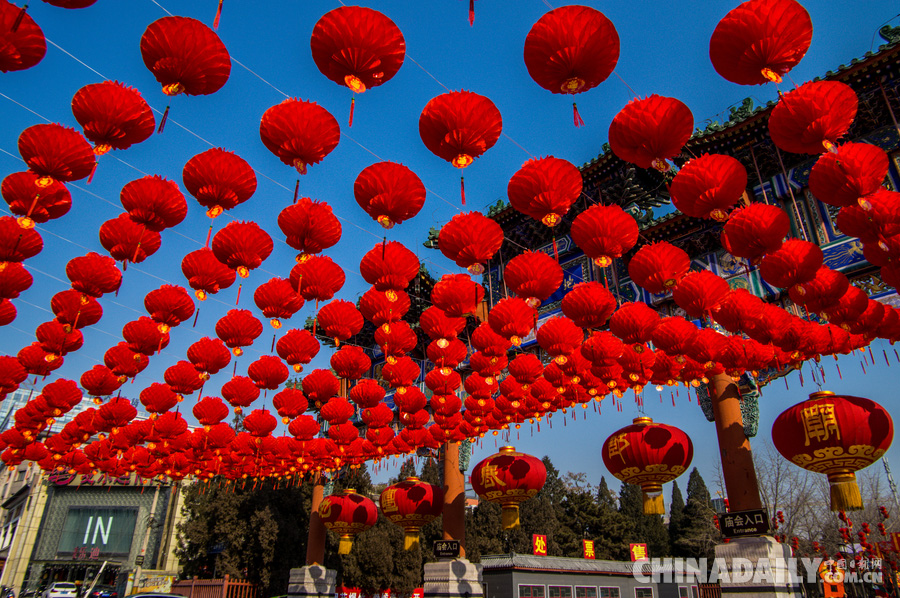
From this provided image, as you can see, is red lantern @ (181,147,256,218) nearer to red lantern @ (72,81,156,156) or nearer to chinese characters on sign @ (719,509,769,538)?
red lantern @ (72,81,156,156)

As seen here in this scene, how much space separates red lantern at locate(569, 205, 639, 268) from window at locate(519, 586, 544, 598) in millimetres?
15040

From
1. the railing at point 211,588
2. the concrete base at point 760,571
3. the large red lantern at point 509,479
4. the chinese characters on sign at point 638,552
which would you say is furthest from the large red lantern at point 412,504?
A: the chinese characters on sign at point 638,552

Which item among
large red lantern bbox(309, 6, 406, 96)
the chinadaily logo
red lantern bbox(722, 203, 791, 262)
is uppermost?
large red lantern bbox(309, 6, 406, 96)

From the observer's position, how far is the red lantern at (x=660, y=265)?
5316 mm

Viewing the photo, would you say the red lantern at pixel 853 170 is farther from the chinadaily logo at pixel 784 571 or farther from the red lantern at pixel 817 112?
the chinadaily logo at pixel 784 571

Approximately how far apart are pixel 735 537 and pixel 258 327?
25.8 feet

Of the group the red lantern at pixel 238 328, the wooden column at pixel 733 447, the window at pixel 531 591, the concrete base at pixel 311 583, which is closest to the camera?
the red lantern at pixel 238 328

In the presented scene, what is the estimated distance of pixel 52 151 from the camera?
4.09m

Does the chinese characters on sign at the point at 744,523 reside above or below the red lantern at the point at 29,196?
below

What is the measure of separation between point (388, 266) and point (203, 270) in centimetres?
213

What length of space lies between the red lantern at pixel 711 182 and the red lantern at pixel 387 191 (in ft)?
7.34

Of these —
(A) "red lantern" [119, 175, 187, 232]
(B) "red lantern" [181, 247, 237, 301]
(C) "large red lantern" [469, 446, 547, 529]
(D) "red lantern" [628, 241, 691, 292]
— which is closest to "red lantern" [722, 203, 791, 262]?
(D) "red lantern" [628, 241, 691, 292]

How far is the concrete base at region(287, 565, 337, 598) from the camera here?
15.3 m

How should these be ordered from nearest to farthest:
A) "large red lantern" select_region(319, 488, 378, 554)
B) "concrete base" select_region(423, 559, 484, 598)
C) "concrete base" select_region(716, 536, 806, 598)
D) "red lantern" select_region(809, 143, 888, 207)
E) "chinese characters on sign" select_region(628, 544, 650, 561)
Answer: "red lantern" select_region(809, 143, 888, 207) < "concrete base" select_region(716, 536, 806, 598) < "concrete base" select_region(423, 559, 484, 598) < "large red lantern" select_region(319, 488, 378, 554) < "chinese characters on sign" select_region(628, 544, 650, 561)
